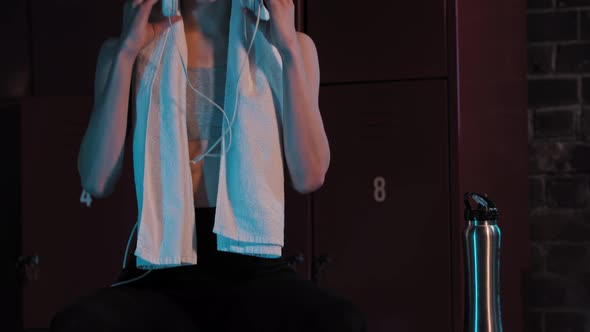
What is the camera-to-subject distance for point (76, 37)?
6.98 ft

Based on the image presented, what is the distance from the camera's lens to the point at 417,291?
189cm

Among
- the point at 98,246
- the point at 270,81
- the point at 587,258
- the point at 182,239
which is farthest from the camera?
the point at 587,258

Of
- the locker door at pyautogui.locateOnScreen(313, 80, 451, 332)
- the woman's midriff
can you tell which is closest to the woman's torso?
the woman's midriff

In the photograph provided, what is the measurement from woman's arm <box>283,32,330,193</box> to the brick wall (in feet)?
3.67

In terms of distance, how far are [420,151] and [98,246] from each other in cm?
97

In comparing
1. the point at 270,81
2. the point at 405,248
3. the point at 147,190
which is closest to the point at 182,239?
the point at 147,190

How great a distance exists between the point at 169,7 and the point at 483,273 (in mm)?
829

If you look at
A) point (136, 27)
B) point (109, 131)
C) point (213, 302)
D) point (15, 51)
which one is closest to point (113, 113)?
point (109, 131)

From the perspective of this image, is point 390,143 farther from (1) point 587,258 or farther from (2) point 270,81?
(1) point 587,258

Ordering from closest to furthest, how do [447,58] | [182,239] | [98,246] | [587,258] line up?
[182,239] → [447,58] → [98,246] → [587,258]

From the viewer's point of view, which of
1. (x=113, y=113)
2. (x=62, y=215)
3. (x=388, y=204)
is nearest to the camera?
(x=113, y=113)

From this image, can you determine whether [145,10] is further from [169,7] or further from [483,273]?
[483,273]

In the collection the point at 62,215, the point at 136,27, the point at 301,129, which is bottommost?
the point at 62,215

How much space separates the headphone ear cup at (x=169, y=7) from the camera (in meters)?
1.43
